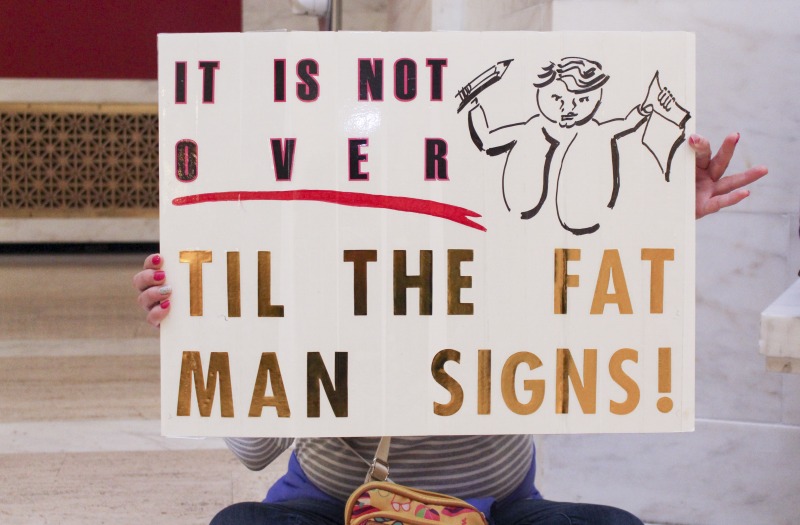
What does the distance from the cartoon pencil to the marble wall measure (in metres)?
1.13

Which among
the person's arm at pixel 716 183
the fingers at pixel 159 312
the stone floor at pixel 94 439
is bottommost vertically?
the stone floor at pixel 94 439

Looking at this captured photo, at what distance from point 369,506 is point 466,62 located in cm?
51

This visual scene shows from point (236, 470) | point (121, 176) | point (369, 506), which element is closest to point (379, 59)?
point (369, 506)

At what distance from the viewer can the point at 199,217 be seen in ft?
3.26

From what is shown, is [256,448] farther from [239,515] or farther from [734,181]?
[734,181]

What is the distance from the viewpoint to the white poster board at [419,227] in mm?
992

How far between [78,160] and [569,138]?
8.00 metres

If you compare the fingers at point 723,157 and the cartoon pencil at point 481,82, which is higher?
the cartoon pencil at point 481,82

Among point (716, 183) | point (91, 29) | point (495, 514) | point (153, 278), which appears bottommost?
point (495, 514)

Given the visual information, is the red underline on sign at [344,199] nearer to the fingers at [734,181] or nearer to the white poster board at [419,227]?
the white poster board at [419,227]

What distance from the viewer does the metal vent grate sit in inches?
324

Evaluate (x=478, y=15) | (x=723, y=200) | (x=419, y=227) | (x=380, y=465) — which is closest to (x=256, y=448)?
(x=380, y=465)

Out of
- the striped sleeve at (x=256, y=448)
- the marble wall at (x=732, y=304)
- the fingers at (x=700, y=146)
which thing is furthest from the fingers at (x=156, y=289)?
the marble wall at (x=732, y=304)

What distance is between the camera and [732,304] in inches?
80.9
